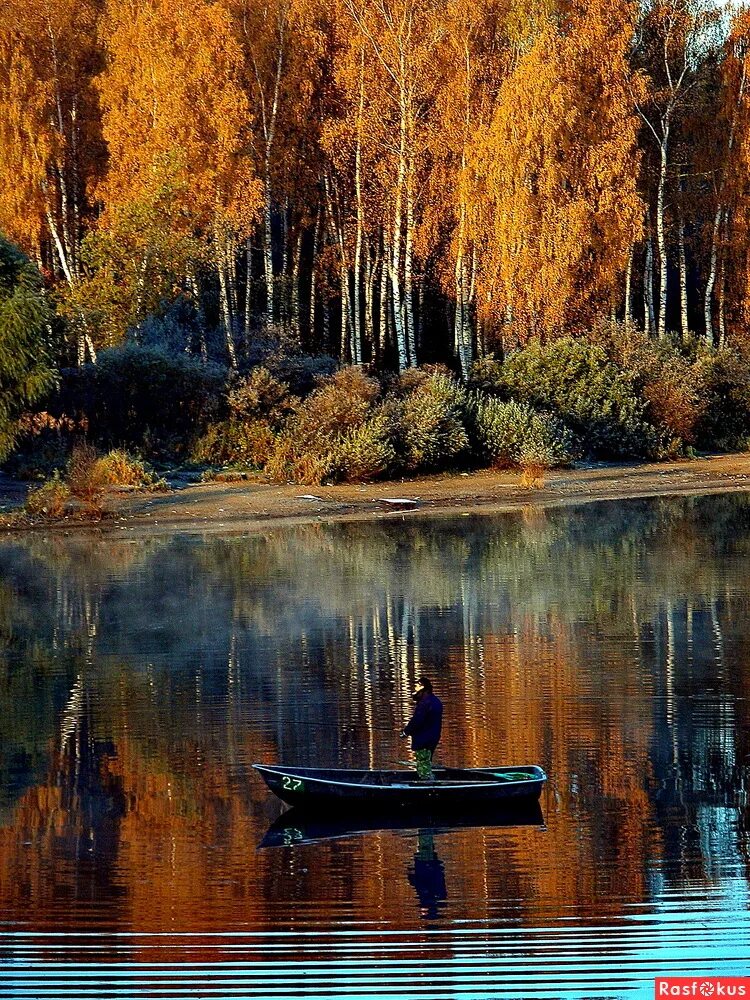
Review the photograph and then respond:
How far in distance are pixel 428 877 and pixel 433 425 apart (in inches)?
1251

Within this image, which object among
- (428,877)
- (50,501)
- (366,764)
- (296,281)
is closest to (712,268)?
(296,281)

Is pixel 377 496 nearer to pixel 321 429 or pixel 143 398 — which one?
pixel 321 429

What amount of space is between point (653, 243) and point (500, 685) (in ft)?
130

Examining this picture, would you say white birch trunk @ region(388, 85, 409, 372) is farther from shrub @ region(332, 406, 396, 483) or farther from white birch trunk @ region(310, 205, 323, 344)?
white birch trunk @ region(310, 205, 323, 344)

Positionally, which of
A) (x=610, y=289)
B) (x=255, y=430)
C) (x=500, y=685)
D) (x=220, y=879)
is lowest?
(x=220, y=879)

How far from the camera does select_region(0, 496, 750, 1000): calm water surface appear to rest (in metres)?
10.2

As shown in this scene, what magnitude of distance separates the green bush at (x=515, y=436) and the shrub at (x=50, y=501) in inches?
497

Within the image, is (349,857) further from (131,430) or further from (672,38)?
(672,38)

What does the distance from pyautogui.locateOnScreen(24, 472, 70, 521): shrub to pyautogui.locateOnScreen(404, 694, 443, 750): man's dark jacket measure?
24.5m

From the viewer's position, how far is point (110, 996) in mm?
9562

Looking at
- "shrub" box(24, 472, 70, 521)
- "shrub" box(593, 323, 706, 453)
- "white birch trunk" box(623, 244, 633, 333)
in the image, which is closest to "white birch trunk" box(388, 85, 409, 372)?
"shrub" box(593, 323, 706, 453)

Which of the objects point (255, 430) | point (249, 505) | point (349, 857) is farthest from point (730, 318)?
point (349, 857)

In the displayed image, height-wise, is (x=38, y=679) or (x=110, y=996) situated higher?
(x=38, y=679)

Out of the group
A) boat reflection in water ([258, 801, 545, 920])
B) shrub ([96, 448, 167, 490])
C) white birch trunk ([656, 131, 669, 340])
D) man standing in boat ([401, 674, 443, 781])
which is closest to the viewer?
boat reflection in water ([258, 801, 545, 920])
